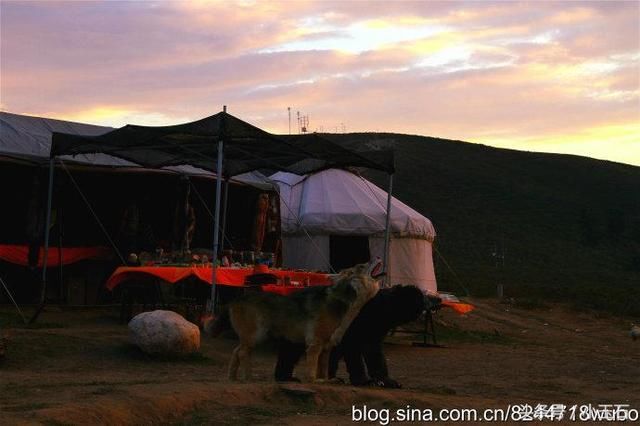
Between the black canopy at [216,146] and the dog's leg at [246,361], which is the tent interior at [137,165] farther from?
the dog's leg at [246,361]

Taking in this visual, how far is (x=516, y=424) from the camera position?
6.84 meters

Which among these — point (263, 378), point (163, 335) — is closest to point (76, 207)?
point (163, 335)

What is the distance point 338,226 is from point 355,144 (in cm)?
3574

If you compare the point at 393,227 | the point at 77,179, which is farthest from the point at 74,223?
the point at 393,227

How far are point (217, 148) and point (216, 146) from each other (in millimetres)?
211

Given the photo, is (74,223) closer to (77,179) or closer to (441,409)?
(77,179)

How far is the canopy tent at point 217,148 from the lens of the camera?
12.4 m

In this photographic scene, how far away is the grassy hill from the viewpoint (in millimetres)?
34000

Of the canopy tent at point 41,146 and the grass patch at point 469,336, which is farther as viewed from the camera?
the grass patch at point 469,336

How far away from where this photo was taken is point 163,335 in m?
11.0

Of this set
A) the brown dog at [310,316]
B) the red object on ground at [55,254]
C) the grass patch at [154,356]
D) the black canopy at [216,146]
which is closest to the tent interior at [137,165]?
the black canopy at [216,146]

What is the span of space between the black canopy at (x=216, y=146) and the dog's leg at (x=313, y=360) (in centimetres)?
478

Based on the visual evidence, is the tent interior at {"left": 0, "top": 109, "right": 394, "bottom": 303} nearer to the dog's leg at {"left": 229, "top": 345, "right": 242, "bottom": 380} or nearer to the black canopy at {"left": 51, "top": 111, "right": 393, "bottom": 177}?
the black canopy at {"left": 51, "top": 111, "right": 393, "bottom": 177}

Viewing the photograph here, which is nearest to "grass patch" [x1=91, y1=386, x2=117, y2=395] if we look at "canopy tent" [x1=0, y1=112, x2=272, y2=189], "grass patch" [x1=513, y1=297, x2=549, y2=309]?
"canopy tent" [x1=0, y1=112, x2=272, y2=189]
